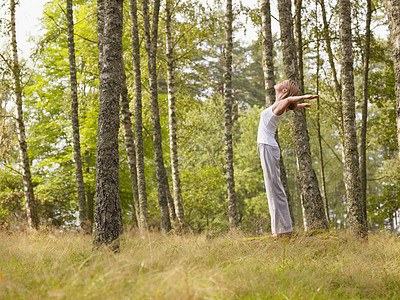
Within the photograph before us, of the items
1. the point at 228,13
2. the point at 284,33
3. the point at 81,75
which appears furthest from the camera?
the point at 81,75

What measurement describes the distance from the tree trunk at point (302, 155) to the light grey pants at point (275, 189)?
156 centimetres

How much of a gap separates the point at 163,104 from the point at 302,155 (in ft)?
32.8

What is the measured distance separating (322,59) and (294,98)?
11.9 meters

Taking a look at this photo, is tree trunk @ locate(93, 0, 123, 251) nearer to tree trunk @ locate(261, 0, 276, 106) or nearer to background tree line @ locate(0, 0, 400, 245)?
background tree line @ locate(0, 0, 400, 245)

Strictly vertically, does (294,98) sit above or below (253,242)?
above

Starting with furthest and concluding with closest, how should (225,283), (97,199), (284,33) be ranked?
(284,33) < (97,199) < (225,283)

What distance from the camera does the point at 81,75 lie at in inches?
699

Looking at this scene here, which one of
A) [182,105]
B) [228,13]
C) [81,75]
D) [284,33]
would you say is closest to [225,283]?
[284,33]

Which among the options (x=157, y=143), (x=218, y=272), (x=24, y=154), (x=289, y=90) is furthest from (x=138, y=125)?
(x=218, y=272)

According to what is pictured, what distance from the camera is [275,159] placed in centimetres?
590

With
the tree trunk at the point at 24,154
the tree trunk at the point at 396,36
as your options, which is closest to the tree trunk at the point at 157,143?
the tree trunk at the point at 24,154

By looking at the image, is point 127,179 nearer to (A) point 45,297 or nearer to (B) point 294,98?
(B) point 294,98

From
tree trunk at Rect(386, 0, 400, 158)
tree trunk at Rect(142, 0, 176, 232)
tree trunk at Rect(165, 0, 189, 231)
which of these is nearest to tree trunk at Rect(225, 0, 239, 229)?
tree trunk at Rect(165, 0, 189, 231)

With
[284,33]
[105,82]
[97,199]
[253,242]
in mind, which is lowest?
[253,242]
